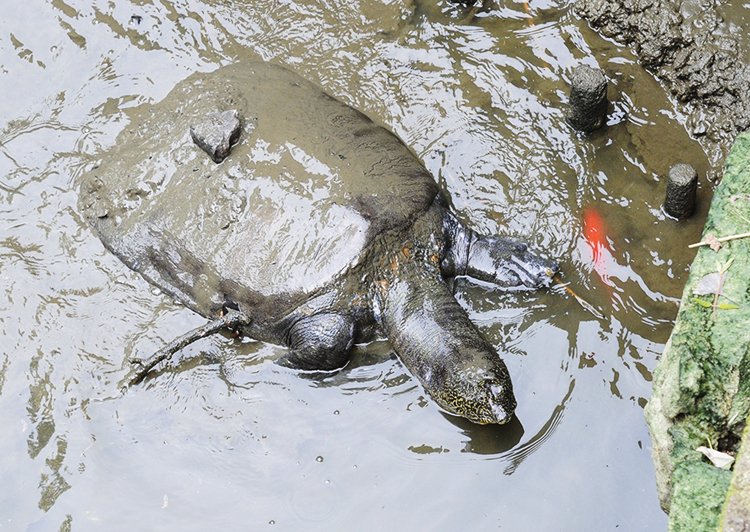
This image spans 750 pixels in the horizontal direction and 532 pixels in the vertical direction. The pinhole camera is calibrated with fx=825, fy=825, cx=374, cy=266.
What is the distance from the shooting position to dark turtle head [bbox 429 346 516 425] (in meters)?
4.46

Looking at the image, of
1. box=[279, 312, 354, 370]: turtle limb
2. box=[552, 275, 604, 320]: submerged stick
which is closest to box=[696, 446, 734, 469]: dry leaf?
box=[552, 275, 604, 320]: submerged stick

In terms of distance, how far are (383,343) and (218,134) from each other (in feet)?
5.37

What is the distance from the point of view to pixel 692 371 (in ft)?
11.9

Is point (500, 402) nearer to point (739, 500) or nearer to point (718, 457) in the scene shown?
point (718, 457)

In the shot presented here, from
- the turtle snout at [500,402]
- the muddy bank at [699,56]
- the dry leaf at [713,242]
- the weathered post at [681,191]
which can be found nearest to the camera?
the dry leaf at [713,242]

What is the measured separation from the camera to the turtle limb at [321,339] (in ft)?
15.7

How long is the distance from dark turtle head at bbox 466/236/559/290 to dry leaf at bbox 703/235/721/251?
1245mm

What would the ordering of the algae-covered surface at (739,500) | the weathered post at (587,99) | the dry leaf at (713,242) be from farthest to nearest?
the weathered post at (587,99) → the dry leaf at (713,242) → the algae-covered surface at (739,500)

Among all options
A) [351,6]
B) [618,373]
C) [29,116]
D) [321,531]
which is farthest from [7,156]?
[618,373]

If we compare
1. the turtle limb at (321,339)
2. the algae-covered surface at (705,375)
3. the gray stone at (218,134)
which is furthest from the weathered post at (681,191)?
the gray stone at (218,134)

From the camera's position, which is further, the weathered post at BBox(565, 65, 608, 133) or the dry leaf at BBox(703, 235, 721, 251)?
the weathered post at BBox(565, 65, 608, 133)

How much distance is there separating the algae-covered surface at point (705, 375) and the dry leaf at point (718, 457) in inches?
1.2

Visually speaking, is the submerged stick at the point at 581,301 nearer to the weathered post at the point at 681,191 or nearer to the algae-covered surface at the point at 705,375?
the weathered post at the point at 681,191

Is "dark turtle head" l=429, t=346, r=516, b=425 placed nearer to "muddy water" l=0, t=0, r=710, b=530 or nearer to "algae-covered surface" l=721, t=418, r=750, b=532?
"muddy water" l=0, t=0, r=710, b=530
